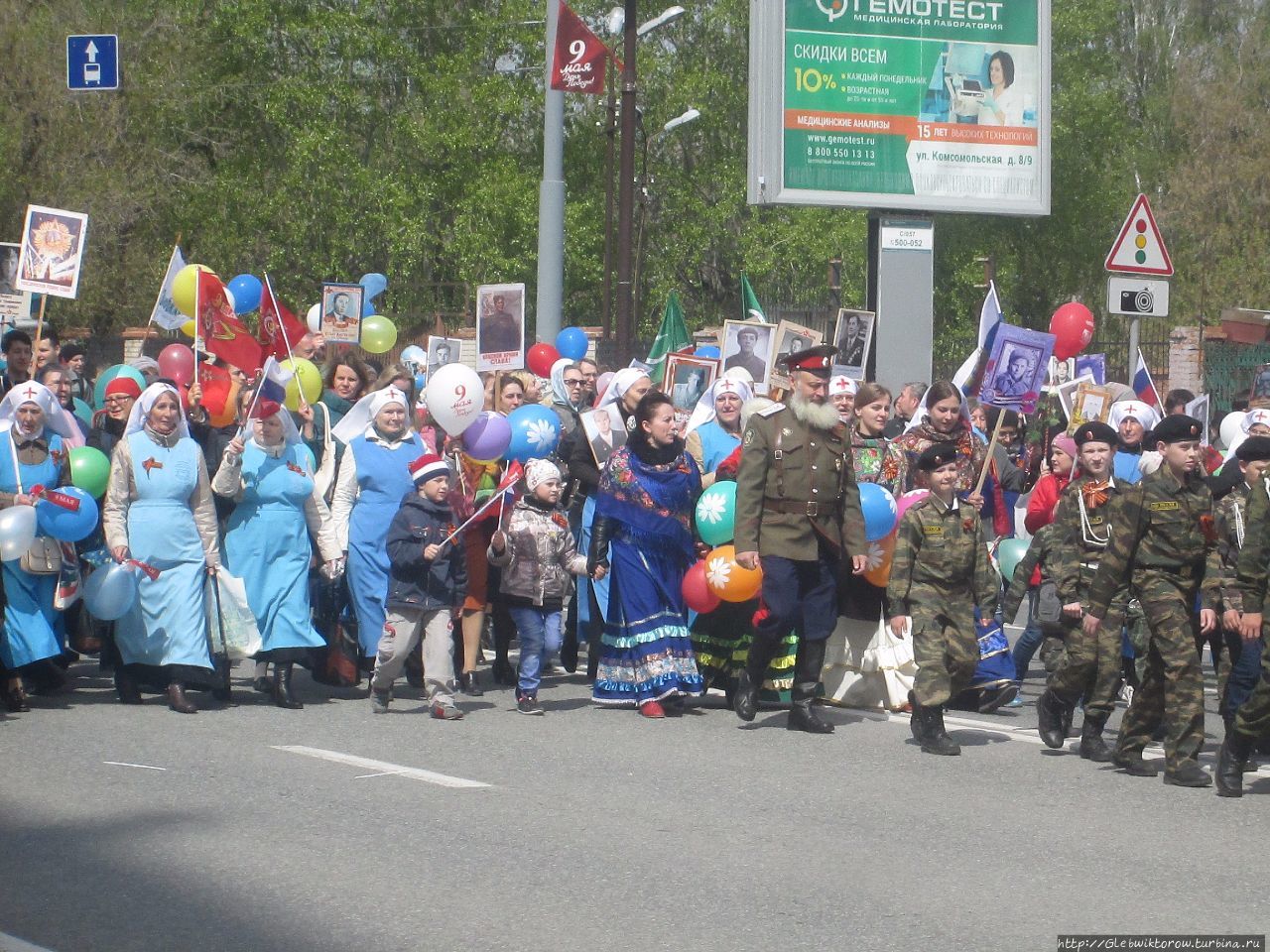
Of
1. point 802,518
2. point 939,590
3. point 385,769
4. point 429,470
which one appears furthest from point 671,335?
point 385,769

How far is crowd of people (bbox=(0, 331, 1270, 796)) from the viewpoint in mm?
8648

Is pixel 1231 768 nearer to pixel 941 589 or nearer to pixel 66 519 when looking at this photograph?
pixel 941 589

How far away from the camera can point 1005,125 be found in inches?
770

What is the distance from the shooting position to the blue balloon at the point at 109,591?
9797 mm

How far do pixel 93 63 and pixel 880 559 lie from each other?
12.8 m

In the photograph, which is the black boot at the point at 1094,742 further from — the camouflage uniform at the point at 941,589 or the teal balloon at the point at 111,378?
the teal balloon at the point at 111,378

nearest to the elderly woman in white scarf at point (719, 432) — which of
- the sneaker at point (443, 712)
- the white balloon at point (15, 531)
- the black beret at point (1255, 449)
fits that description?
the sneaker at point (443, 712)

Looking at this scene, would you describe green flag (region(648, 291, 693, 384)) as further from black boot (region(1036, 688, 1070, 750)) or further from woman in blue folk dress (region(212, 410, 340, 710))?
black boot (region(1036, 688, 1070, 750))

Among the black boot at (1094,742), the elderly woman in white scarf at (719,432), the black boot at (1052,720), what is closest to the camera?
the black boot at (1094,742)

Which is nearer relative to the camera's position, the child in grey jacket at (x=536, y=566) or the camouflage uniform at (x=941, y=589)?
the camouflage uniform at (x=941, y=589)

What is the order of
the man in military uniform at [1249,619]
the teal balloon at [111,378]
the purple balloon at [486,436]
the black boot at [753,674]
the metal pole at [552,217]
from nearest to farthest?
1. the man in military uniform at [1249,619]
2. the black boot at [753,674]
3. the purple balloon at [486,436]
4. the teal balloon at [111,378]
5. the metal pole at [552,217]

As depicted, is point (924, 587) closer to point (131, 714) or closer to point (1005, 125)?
point (131, 714)

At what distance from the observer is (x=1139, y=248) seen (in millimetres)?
14086

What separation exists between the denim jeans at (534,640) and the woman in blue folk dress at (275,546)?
1136mm
